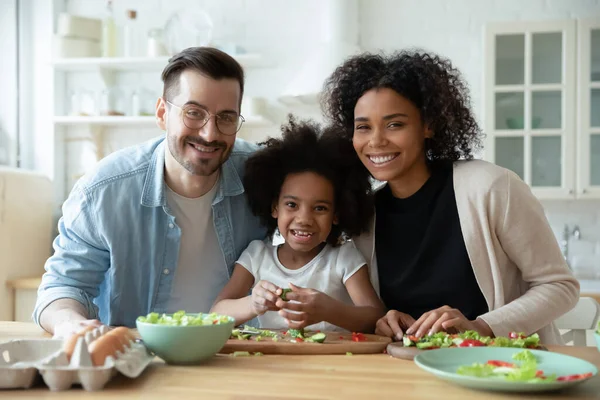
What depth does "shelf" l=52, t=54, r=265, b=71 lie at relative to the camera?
13.9 ft

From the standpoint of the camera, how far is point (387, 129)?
76.9 inches

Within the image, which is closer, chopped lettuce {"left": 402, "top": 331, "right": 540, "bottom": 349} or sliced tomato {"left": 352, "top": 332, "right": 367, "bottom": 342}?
chopped lettuce {"left": 402, "top": 331, "right": 540, "bottom": 349}

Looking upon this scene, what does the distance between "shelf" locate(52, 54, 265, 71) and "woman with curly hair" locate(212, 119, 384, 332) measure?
2.23 metres

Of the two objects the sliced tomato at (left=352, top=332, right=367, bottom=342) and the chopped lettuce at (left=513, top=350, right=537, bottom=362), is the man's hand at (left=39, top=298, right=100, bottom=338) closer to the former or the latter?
the sliced tomato at (left=352, top=332, right=367, bottom=342)

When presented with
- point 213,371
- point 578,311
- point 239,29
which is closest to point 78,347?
point 213,371

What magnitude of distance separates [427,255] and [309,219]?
33cm

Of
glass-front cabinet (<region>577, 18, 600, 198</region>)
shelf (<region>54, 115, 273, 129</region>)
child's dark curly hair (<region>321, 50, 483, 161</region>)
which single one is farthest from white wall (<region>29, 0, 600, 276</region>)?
child's dark curly hair (<region>321, 50, 483, 161</region>)

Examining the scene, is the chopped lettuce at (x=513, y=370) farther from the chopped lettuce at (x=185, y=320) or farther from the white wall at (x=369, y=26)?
the white wall at (x=369, y=26)

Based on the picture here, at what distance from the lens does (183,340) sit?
132cm

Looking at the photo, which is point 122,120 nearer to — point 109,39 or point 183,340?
point 109,39

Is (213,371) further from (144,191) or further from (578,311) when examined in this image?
(578,311)

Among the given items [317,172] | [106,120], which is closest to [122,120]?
[106,120]

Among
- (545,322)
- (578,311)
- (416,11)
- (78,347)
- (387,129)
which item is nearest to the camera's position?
(78,347)

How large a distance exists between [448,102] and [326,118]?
45cm
